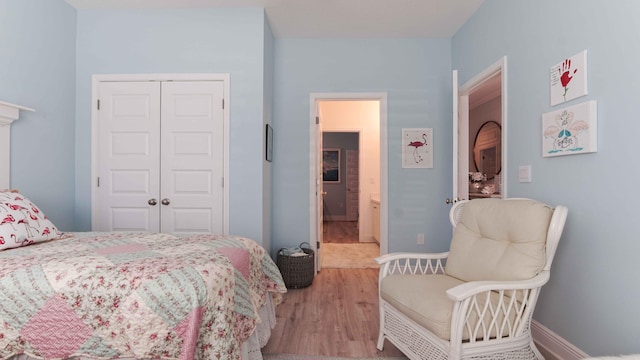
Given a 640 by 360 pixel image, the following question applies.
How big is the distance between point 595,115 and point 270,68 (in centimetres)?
277

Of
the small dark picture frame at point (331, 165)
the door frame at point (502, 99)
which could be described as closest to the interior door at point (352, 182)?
the small dark picture frame at point (331, 165)

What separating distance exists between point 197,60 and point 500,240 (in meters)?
2.96

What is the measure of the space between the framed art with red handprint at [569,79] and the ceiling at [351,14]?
1.34 metres

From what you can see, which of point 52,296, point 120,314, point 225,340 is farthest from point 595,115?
point 52,296

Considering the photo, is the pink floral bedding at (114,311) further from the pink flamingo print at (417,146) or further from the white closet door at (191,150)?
the pink flamingo print at (417,146)

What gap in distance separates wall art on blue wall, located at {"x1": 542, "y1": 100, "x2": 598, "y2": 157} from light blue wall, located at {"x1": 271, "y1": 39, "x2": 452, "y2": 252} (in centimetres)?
153

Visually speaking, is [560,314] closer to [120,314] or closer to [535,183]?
[535,183]

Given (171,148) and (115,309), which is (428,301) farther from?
(171,148)

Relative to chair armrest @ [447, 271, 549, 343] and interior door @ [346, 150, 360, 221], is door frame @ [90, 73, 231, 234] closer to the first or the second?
chair armrest @ [447, 271, 549, 343]

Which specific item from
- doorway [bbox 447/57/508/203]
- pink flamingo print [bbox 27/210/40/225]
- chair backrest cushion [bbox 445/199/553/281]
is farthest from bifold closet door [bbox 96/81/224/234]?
doorway [bbox 447/57/508/203]

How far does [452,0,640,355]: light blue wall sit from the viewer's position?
146 cm

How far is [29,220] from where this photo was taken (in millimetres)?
1729

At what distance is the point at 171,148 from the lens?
2967mm

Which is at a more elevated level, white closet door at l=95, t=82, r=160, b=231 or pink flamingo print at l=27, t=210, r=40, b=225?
white closet door at l=95, t=82, r=160, b=231
